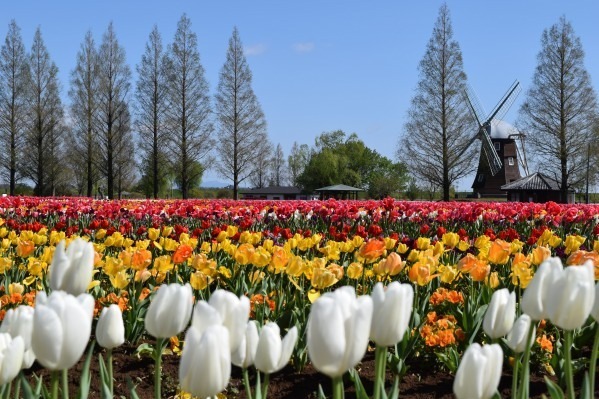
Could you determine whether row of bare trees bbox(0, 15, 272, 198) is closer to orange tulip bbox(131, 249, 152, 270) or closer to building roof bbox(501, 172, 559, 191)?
building roof bbox(501, 172, 559, 191)

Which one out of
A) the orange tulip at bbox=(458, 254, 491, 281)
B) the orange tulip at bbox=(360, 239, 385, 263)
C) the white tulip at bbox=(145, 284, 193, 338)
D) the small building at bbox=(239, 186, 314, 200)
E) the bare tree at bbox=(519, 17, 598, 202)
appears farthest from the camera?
the small building at bbox=(239, 186, 314, 200)

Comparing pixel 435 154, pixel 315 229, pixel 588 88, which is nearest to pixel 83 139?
pixel 435 154

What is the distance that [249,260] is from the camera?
3.29 m

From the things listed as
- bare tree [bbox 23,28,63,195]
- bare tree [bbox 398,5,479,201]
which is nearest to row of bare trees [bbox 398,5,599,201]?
bare tree [bbox 398,5,479,201]

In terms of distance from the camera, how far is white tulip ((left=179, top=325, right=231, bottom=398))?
3.33 feet

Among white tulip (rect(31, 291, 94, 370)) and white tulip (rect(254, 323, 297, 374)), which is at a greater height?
white tulip (rect(31, 291, 94, 370))

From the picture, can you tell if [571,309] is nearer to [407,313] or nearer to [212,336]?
[407,313]

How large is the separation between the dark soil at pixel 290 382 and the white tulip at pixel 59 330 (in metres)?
1.81

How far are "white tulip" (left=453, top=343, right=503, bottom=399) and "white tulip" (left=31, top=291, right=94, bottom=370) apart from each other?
60 centimetres

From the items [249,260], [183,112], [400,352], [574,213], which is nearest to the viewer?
[400,352]

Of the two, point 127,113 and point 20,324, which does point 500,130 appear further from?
point 20,324

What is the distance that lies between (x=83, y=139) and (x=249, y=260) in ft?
118

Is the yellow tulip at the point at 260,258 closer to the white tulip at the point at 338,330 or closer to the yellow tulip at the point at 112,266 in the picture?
the yellow tulip at the point at 112,266

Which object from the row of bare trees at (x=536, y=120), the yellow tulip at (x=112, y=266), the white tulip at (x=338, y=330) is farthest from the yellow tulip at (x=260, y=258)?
the row of bare trees at (x=536, y=120)
